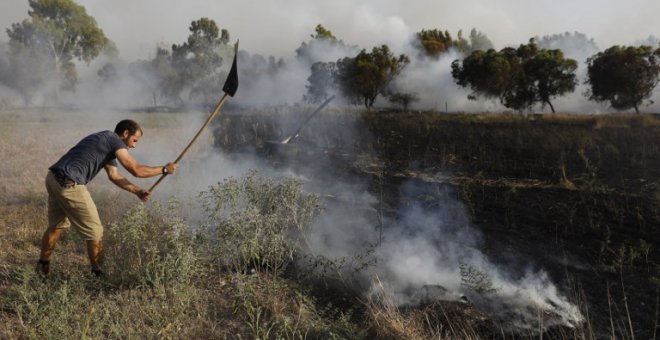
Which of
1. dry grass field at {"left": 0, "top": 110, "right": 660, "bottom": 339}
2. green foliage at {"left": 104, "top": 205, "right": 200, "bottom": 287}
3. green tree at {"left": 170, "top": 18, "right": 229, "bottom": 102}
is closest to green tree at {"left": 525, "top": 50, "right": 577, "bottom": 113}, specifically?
dry grass field at {"left": 0, "top": 110, "right": 660, "bottom": 339}

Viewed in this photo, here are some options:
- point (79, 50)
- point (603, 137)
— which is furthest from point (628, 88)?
point (79, 50)

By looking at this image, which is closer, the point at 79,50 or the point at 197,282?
the point at 197,282

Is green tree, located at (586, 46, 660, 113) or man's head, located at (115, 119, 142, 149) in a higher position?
green tree, located at (586, 46, 660, 113)

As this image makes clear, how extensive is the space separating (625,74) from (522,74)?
13.1 ft

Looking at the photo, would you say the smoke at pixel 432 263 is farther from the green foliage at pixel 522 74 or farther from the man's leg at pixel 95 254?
the green foliage at pixel 522 74

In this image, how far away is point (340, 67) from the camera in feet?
81.3

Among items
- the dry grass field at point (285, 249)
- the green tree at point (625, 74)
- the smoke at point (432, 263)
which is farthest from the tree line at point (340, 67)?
the smoke at point (432, 263)

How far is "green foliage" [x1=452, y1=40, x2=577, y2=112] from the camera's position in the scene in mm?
19031

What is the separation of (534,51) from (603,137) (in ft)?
30.9

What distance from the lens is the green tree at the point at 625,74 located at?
17391 millimetres

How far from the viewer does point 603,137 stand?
38.9 feet

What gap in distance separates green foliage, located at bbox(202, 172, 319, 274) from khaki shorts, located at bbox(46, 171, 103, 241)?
107 cm

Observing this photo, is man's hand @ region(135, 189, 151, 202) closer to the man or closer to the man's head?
the man

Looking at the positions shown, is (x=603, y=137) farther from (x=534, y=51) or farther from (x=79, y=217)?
(x=79, y=217)
